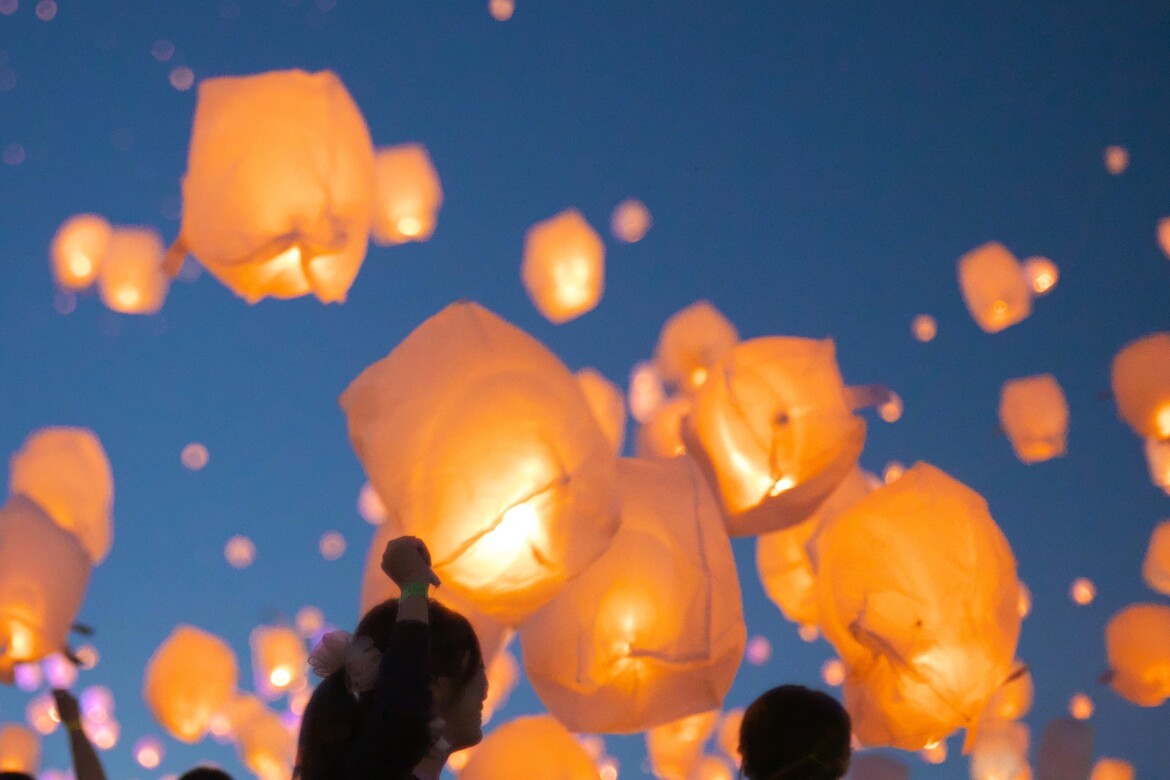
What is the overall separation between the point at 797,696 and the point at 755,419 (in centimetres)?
185

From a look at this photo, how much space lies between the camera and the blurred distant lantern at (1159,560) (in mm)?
6305

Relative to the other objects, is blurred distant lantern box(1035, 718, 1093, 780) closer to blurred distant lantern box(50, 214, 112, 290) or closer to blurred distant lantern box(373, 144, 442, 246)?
blurred distant lantern box(373, 144, 442, 246)

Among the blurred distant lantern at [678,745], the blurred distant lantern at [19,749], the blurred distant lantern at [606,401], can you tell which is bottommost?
the blurred distant lantern at [678,745]

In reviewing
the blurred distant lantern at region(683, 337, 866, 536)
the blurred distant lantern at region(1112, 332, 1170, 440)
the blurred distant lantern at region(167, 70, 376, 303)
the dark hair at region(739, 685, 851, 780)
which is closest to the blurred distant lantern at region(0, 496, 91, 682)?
the blurred distant lantern at region(167, 70, 376, 303)

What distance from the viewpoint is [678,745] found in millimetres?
5695

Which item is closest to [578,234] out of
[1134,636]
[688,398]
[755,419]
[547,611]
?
[688,398]

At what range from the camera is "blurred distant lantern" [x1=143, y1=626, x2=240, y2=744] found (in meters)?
5.74

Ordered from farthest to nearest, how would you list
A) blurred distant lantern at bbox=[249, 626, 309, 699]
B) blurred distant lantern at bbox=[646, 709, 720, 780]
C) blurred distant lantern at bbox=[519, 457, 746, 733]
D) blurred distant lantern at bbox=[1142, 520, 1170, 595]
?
blurred distant lantern at bbox=[249, 626, 309, 699], blurred distant lantern at bbox=[1142, 520, 1170, 595], blurred distant lantern at bbox=[646, 709, 720, 780], blurred distant lantern at bbox=[519, 457, 746, 733]

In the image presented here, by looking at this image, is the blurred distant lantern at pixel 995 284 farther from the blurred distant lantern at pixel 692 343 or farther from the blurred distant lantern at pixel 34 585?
the blurred distant lantern at pixel 34 585

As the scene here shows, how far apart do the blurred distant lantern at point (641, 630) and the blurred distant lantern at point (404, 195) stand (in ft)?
9.19

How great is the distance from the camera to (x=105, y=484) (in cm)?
489

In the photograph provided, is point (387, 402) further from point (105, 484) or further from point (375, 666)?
point (105, 484)

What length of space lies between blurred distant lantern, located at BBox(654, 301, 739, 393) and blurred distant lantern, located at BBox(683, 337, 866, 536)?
196 centimetres

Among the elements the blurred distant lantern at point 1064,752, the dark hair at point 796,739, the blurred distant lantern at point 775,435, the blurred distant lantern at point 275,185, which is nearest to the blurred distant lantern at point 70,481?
the blurred distant lantern at point 275,185
